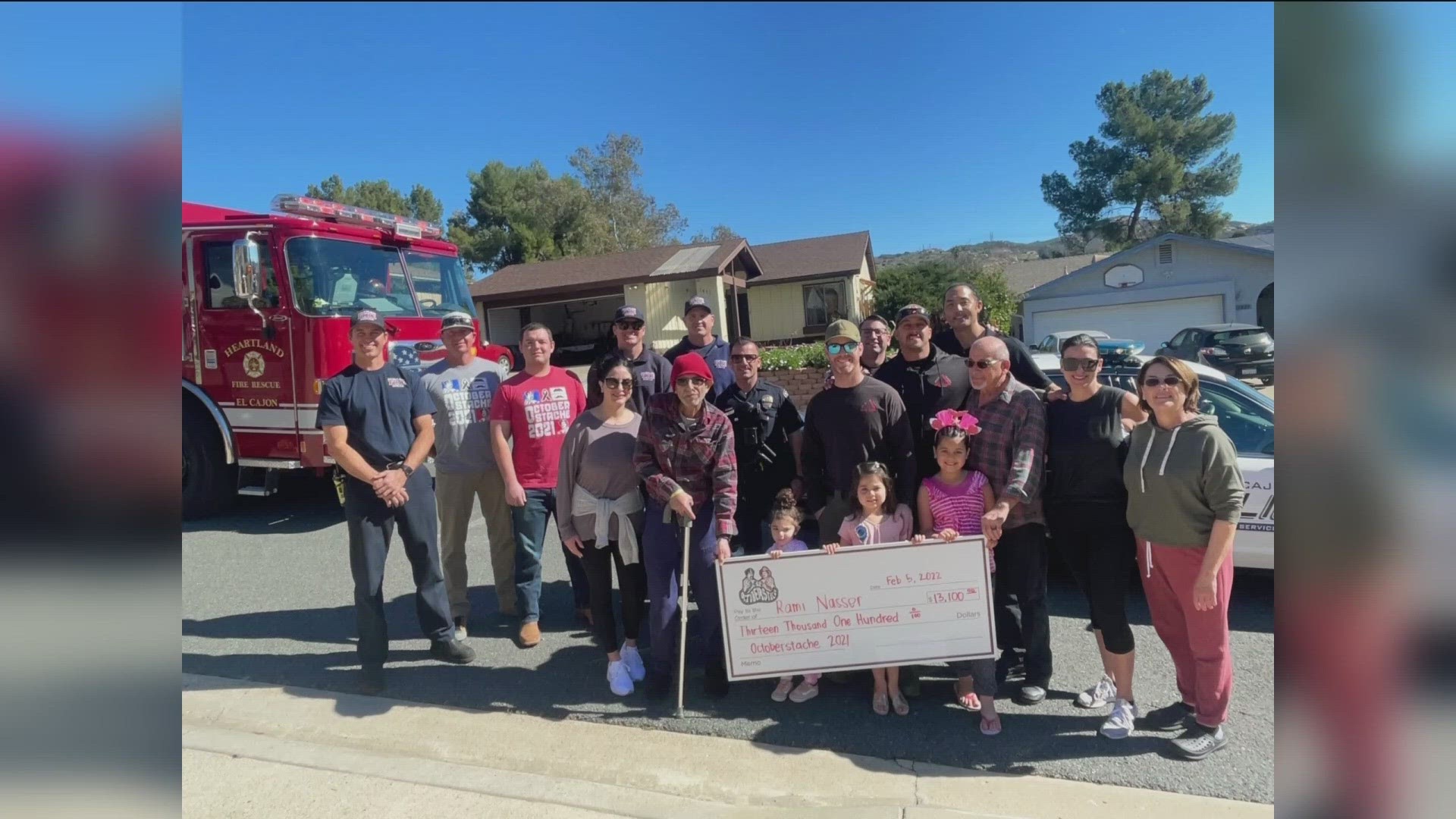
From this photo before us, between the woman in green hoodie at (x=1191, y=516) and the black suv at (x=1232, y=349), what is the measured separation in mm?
11025

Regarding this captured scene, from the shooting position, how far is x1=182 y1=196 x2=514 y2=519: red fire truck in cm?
655

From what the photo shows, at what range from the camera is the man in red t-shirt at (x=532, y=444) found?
4.25 metres

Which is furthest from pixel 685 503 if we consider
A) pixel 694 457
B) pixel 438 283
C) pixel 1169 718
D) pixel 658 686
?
pixel 438 283

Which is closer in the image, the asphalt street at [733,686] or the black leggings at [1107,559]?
the asphalt street at [733,686]

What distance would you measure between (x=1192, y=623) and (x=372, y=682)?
4.00m

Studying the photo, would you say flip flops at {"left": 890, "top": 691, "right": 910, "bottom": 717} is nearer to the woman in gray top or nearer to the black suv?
the woman in gray top

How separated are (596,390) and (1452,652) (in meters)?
3.53

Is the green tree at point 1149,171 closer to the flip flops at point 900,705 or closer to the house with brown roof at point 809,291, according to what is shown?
the house with brown roof at point 809,291

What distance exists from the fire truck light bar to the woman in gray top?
4.53m

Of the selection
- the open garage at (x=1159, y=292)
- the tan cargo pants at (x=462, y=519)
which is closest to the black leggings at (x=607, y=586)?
the tan cargo pants at (x=462, y=519)

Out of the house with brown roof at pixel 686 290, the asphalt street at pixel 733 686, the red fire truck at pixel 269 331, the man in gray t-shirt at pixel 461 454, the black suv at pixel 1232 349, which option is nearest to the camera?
the asphalt street at pixel 733 686

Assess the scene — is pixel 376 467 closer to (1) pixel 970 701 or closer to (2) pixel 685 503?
(2) pixel 685 503

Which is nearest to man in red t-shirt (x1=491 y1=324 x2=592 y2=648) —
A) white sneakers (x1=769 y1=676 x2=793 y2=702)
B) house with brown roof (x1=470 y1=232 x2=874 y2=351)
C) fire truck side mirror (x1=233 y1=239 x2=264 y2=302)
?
white sneakers (x1=769 y1=676 x2=793 y2=702)

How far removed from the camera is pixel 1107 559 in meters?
3.28
